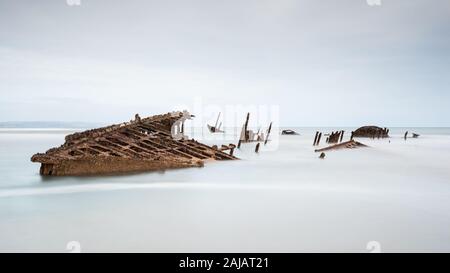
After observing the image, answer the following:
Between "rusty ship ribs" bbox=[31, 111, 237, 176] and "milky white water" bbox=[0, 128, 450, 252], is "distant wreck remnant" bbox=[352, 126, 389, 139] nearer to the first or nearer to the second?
"rusty ship ribs" bbox=[31, 111, 237, 176]

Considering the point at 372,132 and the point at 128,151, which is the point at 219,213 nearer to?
the point at 128,151

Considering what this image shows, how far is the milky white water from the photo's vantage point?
5.15 meters

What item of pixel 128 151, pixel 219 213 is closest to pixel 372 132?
pixel 128 151

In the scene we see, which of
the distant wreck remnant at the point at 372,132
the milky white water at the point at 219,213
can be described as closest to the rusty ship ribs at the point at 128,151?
the milky white water at the point at 219,213

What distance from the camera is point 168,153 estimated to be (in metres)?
13.1

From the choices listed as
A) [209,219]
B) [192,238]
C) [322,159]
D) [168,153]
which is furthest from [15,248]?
[322,159]

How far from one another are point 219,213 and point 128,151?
6038 millimetres

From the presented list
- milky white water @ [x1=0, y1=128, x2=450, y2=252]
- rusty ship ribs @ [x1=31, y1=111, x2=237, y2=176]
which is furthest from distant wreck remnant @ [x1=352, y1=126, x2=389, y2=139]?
milky white water @ [x1=0, y1=128, x2=450, y2=252]

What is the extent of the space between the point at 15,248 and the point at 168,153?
8304 millimetres

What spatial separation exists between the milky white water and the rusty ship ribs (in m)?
0.57

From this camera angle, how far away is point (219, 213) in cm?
Answer: 685

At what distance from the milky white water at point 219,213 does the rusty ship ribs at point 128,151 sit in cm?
57

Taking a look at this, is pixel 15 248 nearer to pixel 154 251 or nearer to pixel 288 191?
pixel 154 251
